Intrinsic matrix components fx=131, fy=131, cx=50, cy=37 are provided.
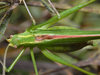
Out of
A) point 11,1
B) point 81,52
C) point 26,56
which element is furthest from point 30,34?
point 81,52

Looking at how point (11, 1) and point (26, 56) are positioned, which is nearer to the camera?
point (11, 1)

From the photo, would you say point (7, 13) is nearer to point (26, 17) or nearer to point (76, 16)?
point (26, 17)

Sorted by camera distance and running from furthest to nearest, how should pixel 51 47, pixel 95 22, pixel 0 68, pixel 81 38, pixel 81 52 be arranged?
Answer: pixel 95 22, pixel 81 52, pixel 0 68, pixel 51 47, pixel 81 38

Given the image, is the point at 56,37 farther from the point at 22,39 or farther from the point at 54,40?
the point at 22,39

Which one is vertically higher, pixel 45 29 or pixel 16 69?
pixel 45 29

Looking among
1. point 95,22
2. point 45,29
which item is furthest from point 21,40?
point 95,22

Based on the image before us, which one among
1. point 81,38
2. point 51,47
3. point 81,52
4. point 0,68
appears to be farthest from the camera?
point 81,52

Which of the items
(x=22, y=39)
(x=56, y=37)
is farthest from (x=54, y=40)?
(x=22, y=39)

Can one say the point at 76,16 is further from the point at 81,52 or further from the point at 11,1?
the point at 11,1

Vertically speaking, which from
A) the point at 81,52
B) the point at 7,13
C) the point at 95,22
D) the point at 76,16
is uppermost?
the point at 7,13
